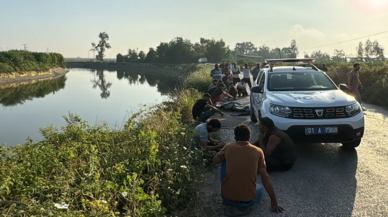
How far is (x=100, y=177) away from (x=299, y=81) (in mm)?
5493

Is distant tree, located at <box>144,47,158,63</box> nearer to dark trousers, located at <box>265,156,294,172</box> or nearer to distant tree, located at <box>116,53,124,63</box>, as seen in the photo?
distant tree, located at <box>116,53,124,63</box>

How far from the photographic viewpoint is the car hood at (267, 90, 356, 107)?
625 centimetres

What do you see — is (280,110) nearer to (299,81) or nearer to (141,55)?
(299,81)

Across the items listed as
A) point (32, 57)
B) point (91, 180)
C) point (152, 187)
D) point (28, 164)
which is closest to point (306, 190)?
point (152, 187)

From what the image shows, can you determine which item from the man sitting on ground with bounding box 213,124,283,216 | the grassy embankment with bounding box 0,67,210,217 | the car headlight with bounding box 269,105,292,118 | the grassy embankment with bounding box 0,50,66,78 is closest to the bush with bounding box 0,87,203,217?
the grassy embankment with bounding box 0,67,210,217

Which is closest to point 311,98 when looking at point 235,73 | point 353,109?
point 353,109

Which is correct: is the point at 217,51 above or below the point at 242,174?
above

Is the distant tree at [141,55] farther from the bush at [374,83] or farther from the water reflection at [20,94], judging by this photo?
the bush at [374,83]

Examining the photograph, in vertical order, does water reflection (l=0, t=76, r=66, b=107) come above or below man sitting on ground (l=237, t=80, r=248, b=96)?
below

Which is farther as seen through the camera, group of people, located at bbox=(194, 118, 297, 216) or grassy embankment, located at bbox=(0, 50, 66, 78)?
grassy embankment, located at bbox=(0, 50, 66, 78)

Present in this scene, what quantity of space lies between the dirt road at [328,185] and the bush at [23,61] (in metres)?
46.1

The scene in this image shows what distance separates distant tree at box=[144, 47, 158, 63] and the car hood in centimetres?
10834

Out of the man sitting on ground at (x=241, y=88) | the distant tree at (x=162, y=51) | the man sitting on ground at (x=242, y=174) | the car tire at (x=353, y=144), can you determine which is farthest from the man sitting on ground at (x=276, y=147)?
the distant tree at (x=162, y=51)

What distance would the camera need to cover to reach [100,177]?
13.8ft
